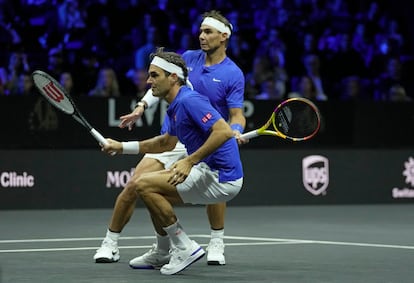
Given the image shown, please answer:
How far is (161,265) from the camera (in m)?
8.72

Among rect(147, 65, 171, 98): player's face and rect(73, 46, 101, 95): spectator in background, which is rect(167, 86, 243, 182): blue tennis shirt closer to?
rect(147, 65, 171, 98): player's face

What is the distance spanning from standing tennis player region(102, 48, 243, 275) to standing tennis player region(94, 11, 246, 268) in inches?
20.4

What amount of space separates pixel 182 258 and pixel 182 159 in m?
0.73

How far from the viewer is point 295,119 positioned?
8.98 meters

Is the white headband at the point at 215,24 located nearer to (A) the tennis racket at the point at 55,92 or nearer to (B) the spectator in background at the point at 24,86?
(A) the tennis racket at the point at 55,92

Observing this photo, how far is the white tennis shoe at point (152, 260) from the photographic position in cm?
862

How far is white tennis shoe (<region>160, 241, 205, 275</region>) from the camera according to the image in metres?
8.16

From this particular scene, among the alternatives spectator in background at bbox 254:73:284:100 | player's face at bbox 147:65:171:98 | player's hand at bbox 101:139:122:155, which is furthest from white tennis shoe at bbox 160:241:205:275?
spectator in background at bbox 254:73:284:100

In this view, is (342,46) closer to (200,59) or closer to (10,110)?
(10,110)

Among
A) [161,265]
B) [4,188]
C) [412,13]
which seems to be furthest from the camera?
[412,13]

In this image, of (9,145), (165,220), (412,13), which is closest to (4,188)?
(9,145)

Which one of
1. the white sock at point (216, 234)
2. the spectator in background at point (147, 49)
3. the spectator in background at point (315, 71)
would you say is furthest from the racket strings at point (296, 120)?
the spectator in background at point (315, 71)

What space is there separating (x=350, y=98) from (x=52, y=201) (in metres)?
4.84

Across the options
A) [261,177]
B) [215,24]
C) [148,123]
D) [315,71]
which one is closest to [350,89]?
[315,71]
